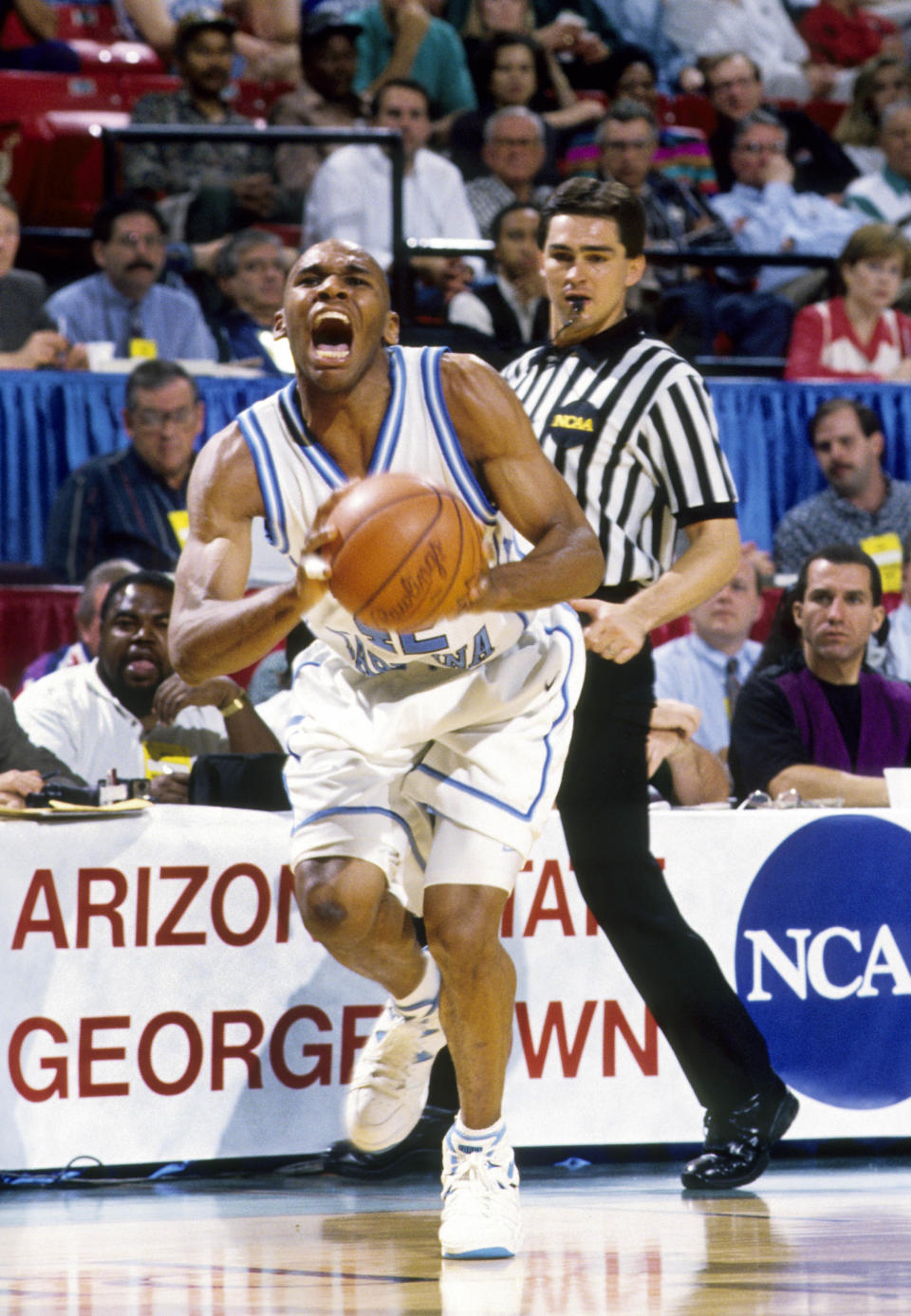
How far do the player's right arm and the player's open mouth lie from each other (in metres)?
0.21

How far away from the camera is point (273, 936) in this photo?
13.0 feet

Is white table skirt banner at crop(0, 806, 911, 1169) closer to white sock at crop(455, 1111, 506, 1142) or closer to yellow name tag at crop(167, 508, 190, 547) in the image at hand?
white sock at crop(455, 1111, 506, 1142)

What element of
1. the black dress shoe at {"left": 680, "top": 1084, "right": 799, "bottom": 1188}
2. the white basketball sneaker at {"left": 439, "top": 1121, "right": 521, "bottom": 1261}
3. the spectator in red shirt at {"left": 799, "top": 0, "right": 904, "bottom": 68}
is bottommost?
the black dress shoe at {"left": 680, "top": 1084, "right": 799, "bottom": 1188}

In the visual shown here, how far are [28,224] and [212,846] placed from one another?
19.0 ft

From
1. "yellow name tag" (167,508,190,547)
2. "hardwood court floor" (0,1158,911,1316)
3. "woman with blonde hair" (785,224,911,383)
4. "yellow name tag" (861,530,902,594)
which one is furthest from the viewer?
"woman with blonde hair" (785,224,911,383)

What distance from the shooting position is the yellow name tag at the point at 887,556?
6.62m

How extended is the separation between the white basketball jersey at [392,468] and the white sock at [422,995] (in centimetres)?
59

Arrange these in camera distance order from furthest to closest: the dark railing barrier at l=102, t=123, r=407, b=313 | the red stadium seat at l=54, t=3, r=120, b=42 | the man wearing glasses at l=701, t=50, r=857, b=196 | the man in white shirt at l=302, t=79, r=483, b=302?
the man wearing glasses at l=701, t=50, r=857, b=196
the red stadium seat at l=54, t=3, r=120, b=42
the man in white shirt at l=302, t=79, r=483, b=302
the dark railing barrier at l=102, t=123, r=407, b=313

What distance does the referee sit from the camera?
358 centimetres

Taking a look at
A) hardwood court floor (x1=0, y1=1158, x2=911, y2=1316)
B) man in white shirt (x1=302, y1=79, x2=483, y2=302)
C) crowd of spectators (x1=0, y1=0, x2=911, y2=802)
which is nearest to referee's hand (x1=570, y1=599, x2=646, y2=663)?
hardwood court floor (x1=0, y1=1158, x2=911, y2=1316)

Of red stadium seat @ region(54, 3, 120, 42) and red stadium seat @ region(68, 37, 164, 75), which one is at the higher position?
red stadium seat @ region(54, 3, 120, 42)

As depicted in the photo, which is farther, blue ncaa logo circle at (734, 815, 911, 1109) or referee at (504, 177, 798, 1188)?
blue ncaa logo circle at (734, 815, 911, 1109)

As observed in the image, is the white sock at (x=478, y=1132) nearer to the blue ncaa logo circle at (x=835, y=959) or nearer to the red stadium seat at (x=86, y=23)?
the blue ncaa logo circle at (x=835, y=959)

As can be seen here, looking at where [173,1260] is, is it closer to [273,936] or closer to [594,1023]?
[273,936]
